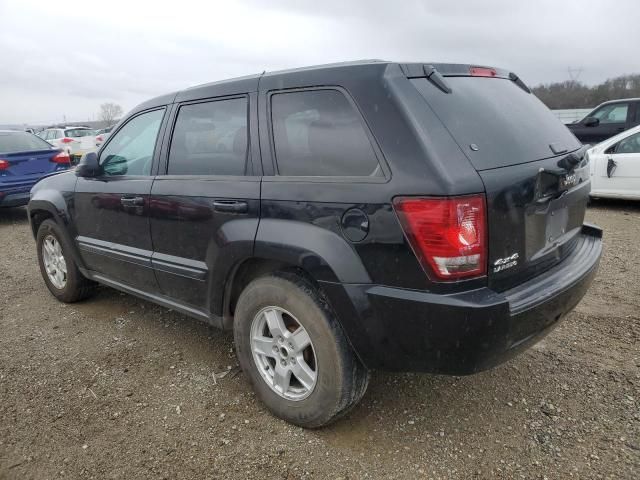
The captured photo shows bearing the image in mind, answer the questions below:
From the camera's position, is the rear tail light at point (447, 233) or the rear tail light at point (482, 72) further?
Result: the rear tail light at point (482, 72)

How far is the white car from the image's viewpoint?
7164 mm

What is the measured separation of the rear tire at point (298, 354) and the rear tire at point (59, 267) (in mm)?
2284

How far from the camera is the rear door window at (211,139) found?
276cm

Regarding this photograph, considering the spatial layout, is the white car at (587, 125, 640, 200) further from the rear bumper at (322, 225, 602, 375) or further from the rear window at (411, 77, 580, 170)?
the rear bumper at (322, 225, 602, 375)

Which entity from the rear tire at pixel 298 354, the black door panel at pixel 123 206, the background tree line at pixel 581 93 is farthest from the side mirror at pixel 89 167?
the background tree line at pixel 581 93

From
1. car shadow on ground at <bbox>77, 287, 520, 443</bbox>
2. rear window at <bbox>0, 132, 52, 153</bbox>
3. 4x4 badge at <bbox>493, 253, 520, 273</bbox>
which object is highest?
rear window at <bbox>0, 132, 52, 153</bbox>

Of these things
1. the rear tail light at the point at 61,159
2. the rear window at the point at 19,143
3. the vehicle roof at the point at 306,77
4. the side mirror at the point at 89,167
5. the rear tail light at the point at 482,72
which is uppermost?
the vehicle roof at the point at 306,77

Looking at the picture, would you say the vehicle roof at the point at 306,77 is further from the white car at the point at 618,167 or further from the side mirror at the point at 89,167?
the white car at the point at 618,167

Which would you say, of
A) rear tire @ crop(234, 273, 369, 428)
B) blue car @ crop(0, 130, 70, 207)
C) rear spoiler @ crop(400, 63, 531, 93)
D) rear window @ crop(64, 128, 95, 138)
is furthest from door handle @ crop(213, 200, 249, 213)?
rear window @ crop(64, 128, 95, 138)

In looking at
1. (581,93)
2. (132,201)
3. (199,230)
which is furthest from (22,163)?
(581,93)

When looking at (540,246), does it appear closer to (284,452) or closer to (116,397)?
(284,452)

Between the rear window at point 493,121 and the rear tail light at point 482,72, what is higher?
the rear tail light at point 482,72

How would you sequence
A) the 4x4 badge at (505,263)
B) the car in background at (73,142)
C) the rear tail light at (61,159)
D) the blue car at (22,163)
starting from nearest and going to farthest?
the 4x4 badge at (505,263) < the blue car at (22,163) < the rear tail light at (61,159) < the car in background at (73,142)

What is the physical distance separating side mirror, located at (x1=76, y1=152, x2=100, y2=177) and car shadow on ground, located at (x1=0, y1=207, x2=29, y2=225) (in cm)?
611
